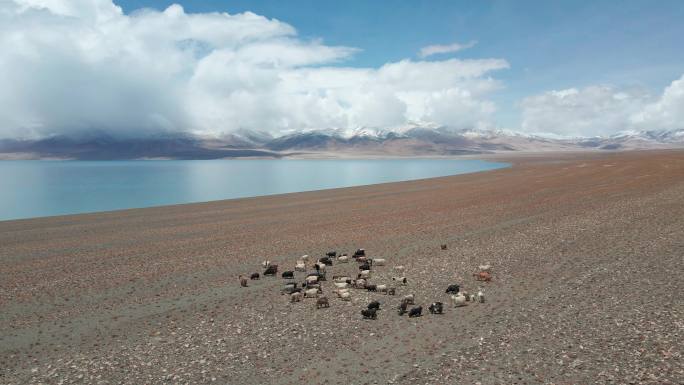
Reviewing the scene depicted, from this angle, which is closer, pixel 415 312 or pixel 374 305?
pixel 415 312

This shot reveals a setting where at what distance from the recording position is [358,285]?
15.1 metres

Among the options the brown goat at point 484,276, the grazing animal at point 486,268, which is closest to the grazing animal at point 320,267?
the brown goat at point 484,276

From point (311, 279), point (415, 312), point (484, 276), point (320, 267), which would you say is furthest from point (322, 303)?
point (484, 276)

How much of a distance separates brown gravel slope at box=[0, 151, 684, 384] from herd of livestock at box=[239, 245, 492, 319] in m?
0.31

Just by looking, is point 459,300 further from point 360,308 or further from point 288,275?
point 288,275

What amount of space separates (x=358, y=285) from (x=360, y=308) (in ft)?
6.17

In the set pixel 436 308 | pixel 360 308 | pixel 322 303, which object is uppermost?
pixel 436 308

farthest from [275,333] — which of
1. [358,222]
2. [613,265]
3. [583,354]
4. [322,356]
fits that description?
[358,222]

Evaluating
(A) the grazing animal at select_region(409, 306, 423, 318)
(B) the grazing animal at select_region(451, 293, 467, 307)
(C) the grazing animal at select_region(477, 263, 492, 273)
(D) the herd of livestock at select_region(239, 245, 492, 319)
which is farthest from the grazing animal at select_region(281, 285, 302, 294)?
(C) the grazing animal at select_region(477, 263, 492, 273)

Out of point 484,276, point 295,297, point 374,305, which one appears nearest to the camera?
point 374,305

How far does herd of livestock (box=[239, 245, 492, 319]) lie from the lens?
12.8m

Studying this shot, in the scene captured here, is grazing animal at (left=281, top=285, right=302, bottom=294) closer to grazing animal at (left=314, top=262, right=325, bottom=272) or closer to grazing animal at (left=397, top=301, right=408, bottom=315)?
grazing animal at (left=314, top=262, right=325, bottom=272)

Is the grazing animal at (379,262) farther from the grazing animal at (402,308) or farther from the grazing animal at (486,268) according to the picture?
the grazing animal at (402,308)

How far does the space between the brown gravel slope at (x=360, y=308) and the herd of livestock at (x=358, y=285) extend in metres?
0.31
